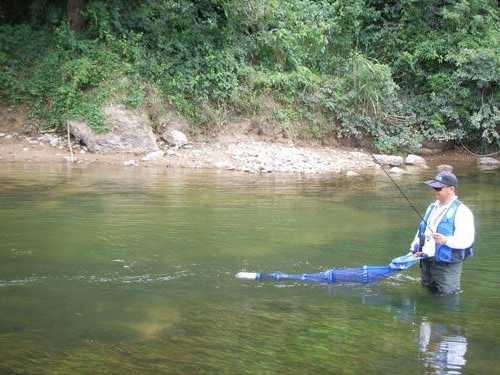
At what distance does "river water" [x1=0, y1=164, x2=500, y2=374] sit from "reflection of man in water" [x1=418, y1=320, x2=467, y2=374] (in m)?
0.02


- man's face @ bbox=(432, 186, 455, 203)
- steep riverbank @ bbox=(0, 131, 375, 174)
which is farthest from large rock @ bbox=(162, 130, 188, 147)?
man's face @ bbox=(432, 186, 455, 203)

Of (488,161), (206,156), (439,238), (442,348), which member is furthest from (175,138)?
(442,348)

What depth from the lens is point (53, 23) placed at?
20.2 meters

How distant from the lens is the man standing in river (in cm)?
686

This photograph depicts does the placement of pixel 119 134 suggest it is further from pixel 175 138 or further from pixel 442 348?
pixel 442 348

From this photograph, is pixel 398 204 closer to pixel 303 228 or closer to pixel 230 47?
pixel 303 228

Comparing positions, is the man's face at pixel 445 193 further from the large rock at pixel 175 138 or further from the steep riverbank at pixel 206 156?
the large rock at pixel 175 138

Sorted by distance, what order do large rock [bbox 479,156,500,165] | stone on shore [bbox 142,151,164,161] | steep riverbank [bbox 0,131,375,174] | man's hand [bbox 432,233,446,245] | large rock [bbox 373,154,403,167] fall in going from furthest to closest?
large rock [bbox 479,156,500,165] < large rock [bbox 373,154,403,167] < stone on shore [bbox 142,151,164,161] < steep riverbank [bbox 0,131,375,174] < man's hand [bbox 432,233,446,245]

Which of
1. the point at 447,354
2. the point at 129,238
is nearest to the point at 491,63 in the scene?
the point at 129,238

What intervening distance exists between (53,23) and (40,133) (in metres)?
3.86

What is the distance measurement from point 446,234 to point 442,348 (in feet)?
4.35

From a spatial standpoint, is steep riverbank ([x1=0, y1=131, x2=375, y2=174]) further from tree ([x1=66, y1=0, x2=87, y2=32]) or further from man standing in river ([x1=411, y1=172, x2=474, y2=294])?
man standing in river ([x1=411, y1=172, x2=474, y2=294])

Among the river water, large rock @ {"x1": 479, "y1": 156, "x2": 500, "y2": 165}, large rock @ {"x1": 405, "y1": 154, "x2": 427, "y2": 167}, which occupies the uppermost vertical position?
large rock @ {"x1": 405, "y1": 154, "x2": 427, "y2": 167}

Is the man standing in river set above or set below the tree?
below
